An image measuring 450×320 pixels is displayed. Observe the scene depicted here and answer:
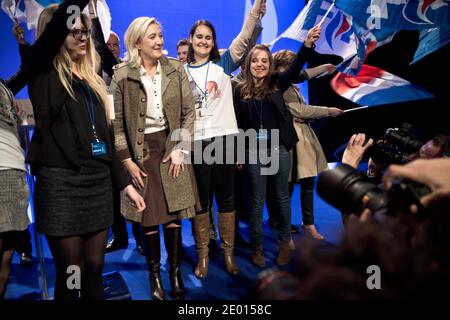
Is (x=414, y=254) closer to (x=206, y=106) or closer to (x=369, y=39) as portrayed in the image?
(x=206, y=106)

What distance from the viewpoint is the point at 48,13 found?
→ 168 centimetres

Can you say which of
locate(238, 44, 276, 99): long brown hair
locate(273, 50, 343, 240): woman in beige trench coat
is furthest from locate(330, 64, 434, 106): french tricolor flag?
locate(238, 44, 276, 99): long brown hair

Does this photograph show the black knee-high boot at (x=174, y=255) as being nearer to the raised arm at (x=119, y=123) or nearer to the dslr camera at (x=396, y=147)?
the raised arm at (x=119, y=123)

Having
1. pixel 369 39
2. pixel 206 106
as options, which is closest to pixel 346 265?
pixel 206 106


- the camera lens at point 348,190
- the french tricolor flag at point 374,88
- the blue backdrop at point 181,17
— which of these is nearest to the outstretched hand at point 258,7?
the french tricolor flag at point 374,88

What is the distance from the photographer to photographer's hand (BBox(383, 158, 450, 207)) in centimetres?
80

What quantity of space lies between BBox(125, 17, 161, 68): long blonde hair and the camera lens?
1608 millimetres

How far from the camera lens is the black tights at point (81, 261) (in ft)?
5.65

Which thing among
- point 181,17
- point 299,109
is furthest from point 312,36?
point 181,17

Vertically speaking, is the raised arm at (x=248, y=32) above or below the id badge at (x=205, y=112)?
above

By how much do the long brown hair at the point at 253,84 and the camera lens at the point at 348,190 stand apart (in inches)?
79.0

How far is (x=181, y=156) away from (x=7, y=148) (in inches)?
37.4

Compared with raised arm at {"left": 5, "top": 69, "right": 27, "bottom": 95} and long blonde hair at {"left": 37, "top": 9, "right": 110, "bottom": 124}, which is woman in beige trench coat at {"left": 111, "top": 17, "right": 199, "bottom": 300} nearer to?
long blonde hair at {"left": 37, "top": 9, "right": 110, "bottom": 124}

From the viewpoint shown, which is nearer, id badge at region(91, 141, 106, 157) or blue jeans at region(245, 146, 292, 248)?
id badge at region(91, 141, 106, 157)
